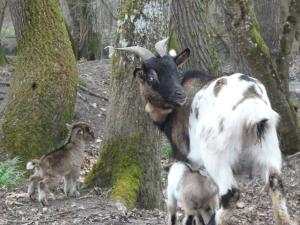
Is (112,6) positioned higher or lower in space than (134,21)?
higher

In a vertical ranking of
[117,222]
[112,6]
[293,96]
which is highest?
[112,6]

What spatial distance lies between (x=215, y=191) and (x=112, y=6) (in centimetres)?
2471

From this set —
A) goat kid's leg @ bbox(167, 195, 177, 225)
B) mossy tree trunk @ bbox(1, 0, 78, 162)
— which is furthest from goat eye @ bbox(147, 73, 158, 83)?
mossy tree trunk @ bbox(1, 0, 78, 162)

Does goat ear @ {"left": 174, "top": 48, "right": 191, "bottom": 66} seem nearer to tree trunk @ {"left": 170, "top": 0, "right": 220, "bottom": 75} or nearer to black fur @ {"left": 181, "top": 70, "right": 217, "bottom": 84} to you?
black fur @ {"left": 181, "top": 70, "right": 217, "bottom": 84}

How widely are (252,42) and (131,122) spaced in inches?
98.9

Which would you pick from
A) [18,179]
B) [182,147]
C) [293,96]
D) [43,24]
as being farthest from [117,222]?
[293,96]

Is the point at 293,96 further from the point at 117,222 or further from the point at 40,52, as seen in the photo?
the point at 117,222

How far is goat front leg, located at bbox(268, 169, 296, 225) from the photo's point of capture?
669 cm

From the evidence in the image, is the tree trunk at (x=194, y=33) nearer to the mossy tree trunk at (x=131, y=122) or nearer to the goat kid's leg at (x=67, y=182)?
the mossy tree trunk at (x=131, y=122)

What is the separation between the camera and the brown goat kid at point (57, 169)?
9.25 metres

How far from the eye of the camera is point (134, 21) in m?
9.34

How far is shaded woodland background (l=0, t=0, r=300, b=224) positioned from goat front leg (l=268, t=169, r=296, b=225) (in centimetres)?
194

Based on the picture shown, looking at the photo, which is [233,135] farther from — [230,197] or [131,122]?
[131,122]

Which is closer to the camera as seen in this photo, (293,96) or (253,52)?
(253,52)
